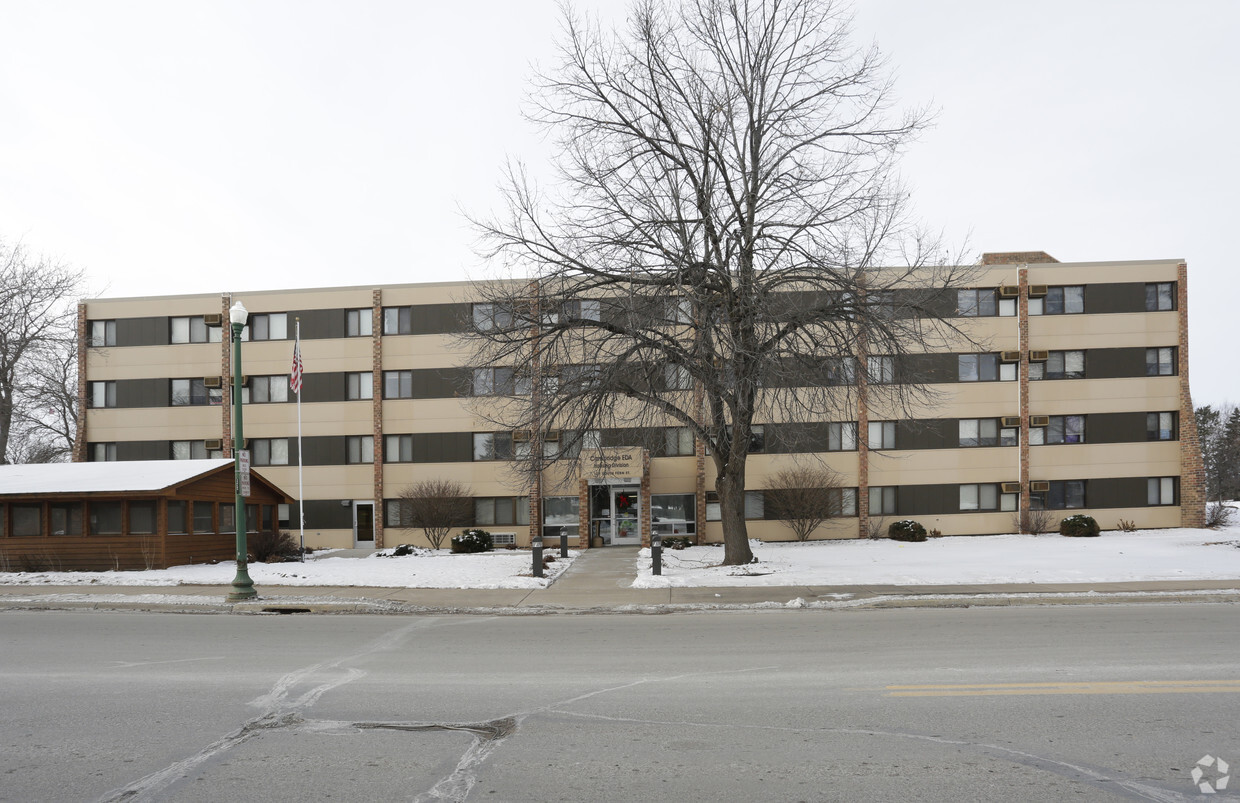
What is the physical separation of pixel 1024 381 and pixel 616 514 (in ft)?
54.7

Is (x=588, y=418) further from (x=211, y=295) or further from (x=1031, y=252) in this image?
(x=1031, y=252)

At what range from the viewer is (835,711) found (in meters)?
6.62

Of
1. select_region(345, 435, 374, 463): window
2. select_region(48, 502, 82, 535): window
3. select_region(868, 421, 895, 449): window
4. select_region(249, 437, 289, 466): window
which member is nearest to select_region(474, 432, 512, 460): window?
select_region(345, 435, 374, 463): window

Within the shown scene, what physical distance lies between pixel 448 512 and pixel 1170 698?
90.2 feet

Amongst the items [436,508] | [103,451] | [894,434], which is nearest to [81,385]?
[103,451]

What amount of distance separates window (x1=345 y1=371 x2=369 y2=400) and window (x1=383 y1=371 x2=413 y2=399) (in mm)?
660

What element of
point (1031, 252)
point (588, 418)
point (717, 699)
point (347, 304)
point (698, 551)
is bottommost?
point (698, 551)

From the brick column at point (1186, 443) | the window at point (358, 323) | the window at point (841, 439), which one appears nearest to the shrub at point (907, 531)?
the window at point (841, 439)

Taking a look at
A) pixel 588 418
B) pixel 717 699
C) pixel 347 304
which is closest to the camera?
pixel 717 699

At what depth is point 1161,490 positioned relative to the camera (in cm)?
3222

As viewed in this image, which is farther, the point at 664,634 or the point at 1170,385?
the point at 1170,385

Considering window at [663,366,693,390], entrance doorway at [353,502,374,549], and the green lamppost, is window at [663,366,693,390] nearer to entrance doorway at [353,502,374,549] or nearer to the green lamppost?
the green lamppost

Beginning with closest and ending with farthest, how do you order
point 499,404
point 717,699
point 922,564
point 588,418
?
point 717,699
point 588,418
point 922,564
point 499,404

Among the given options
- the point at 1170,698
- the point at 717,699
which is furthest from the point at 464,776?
the point at 1170,698
